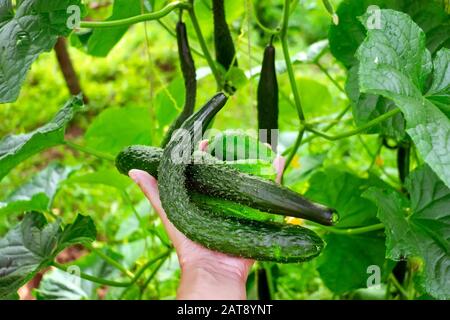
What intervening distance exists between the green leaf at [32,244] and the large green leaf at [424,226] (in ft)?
2.29

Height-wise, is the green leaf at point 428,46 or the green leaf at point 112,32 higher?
the green leaf at point 112,32

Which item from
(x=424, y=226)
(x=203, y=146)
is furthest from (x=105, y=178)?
(x=424, y=226)

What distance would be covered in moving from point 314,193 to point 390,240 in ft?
1.95

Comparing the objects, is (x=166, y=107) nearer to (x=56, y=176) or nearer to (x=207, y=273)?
(x=56, y=176)

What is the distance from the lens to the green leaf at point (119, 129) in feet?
6.68

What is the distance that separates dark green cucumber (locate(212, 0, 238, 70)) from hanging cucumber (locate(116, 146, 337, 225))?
1.15ft

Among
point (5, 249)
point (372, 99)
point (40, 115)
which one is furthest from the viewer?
point (40, 115)

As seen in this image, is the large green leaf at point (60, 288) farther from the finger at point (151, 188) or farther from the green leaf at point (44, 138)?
the finger at point (151, 188)

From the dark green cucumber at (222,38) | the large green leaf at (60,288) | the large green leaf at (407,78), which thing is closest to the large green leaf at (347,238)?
the dark green cucumber at (222,38)

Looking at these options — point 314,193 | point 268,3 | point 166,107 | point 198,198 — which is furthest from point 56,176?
point 268,3

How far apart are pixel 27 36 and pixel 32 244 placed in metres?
0.59

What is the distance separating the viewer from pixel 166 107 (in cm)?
196

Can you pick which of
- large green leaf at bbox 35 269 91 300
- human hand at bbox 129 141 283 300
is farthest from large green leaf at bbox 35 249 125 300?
human hand at bbox 129 141 283 300

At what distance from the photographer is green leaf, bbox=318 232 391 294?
1737mm
